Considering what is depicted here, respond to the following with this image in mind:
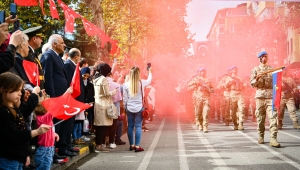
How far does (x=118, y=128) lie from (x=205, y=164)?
399 cm

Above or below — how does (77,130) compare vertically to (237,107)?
below

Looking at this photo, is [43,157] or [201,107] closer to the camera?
[43,157]

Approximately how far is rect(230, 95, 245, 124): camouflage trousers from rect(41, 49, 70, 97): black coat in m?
8.43

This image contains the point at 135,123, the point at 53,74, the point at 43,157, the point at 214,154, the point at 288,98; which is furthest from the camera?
the point at 288,98

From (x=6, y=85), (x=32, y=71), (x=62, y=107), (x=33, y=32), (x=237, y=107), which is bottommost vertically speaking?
(x=237, y=107)

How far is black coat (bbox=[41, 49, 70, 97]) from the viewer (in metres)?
6.96

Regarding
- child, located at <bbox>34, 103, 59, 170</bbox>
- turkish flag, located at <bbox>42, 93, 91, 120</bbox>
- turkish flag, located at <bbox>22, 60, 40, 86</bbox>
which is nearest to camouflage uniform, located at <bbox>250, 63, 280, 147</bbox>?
turkish flag, located at <bbox>22, 60, 40, 86</bbox>

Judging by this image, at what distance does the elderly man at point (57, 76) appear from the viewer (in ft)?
23.1

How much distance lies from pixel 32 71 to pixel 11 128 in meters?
1.97

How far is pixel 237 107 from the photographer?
15.4m

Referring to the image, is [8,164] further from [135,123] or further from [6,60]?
[135,123]

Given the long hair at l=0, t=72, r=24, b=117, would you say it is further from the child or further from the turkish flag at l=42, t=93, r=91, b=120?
the child

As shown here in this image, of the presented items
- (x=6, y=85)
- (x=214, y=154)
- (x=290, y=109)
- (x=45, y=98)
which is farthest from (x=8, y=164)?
(x=290, y=109)

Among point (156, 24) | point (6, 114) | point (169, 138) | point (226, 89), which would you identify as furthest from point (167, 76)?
point (6, 114)
